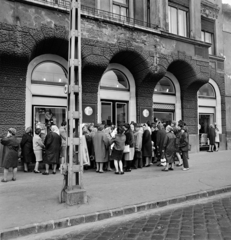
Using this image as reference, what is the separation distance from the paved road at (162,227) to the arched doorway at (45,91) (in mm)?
7449

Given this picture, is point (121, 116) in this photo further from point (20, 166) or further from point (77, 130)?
point (77, 130)

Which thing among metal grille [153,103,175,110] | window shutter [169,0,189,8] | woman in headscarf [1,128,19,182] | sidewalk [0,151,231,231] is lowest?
sidewalk [0,151,231,231]

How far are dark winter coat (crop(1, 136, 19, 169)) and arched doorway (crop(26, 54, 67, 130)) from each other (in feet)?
9.63

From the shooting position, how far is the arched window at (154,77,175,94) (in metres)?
15.2

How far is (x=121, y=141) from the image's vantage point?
29.7 ft

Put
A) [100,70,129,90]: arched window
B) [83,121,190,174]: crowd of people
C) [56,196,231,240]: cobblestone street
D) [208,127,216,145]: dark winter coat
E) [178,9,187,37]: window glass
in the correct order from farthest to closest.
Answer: [208,127,216,145]: dark winter coat < [178,9,187,37]: window glass < [100,70,129,90]: arched window < [83,121,190,174]: crowd of people < [56,196,231,240]: cobblestone street

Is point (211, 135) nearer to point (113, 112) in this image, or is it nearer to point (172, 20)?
point (113, 112)

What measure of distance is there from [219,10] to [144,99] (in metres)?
10.5

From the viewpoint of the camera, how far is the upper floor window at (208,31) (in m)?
17.9

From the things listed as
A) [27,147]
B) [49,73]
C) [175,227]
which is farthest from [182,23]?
[175,227]

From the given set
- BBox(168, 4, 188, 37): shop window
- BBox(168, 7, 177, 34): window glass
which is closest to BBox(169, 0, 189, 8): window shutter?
BBox(168, 4, 188, 37): shop window

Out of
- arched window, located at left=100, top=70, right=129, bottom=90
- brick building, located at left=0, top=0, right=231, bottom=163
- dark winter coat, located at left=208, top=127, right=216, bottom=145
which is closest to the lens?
brick building, located at left=0, top=0, right=231, bottom=163

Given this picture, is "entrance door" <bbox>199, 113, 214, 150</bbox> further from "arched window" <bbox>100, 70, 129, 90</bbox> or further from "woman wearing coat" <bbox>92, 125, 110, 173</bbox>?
"woman wearing coat" <bbox>92, 125, 110, 173</bbox>

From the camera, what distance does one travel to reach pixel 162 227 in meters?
4.51
